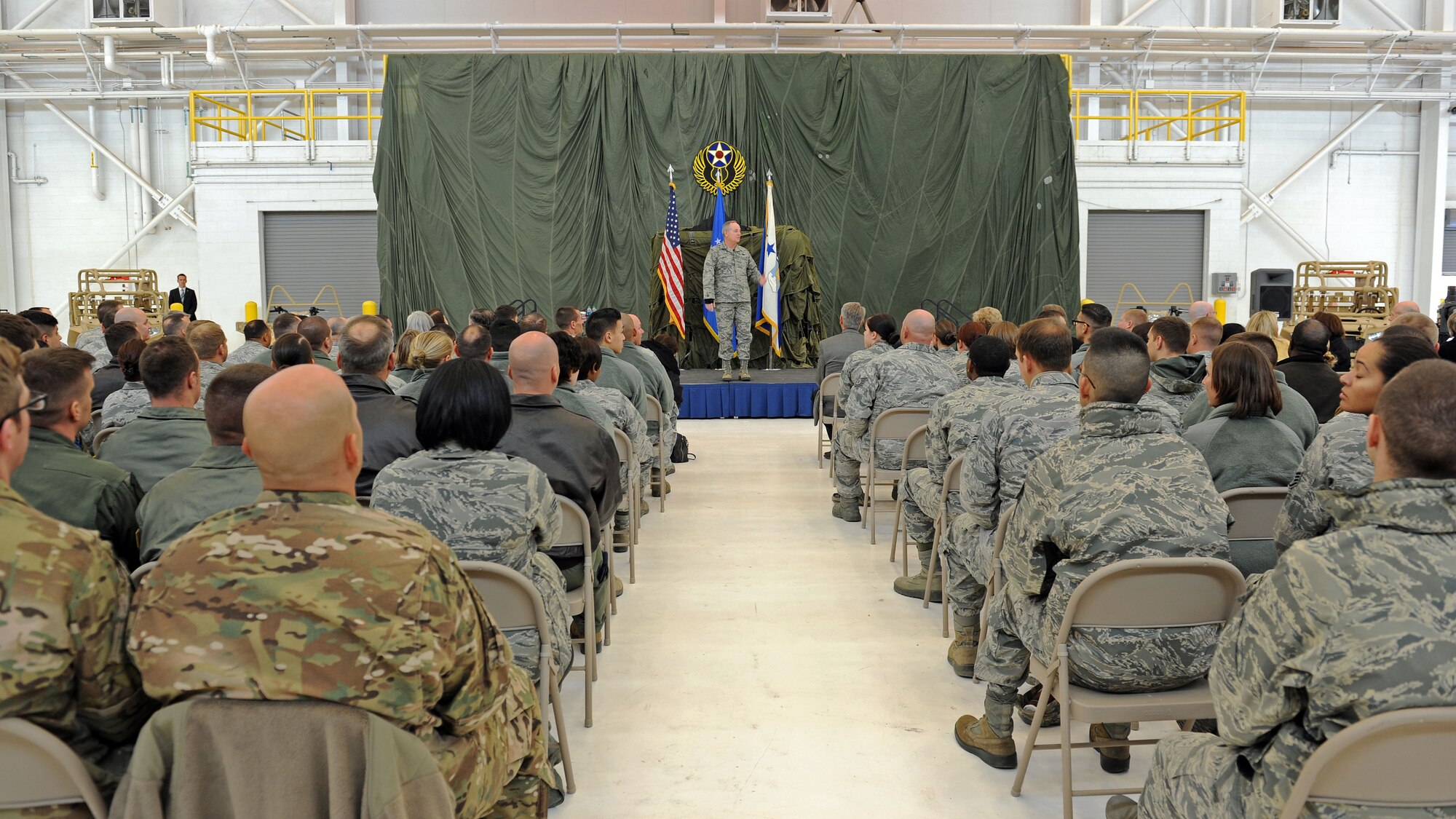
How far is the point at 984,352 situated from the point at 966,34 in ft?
38.5

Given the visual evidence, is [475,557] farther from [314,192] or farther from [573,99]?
[314,192]

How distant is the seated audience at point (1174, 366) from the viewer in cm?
Answer: 431

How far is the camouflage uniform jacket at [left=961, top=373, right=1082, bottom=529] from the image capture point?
128 inches

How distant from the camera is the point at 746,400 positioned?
10.2 metres

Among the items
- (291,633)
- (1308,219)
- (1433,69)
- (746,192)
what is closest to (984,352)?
(291,633)

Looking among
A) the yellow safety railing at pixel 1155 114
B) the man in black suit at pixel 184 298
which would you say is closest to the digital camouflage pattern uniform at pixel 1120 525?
the man in black suit at pixel 184 298

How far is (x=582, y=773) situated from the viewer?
9.70 feet

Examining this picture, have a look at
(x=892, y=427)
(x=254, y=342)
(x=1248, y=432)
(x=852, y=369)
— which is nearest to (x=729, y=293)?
(x=852, y=369)

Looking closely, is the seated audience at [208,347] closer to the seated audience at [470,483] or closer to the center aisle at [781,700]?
the center aisle at [781,700]

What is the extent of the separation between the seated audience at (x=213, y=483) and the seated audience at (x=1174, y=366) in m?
3.46

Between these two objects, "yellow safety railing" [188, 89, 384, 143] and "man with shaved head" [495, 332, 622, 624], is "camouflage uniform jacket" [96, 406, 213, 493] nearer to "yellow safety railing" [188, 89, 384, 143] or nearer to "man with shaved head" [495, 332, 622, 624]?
"man with shaved head" [495, 332, 622, 624]

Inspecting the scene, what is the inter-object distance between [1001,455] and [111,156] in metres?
16.8

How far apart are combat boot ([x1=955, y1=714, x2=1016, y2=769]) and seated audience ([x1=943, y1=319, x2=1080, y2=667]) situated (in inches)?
18.4

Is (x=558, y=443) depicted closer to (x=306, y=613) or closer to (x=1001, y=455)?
(x=1001, y=455)
